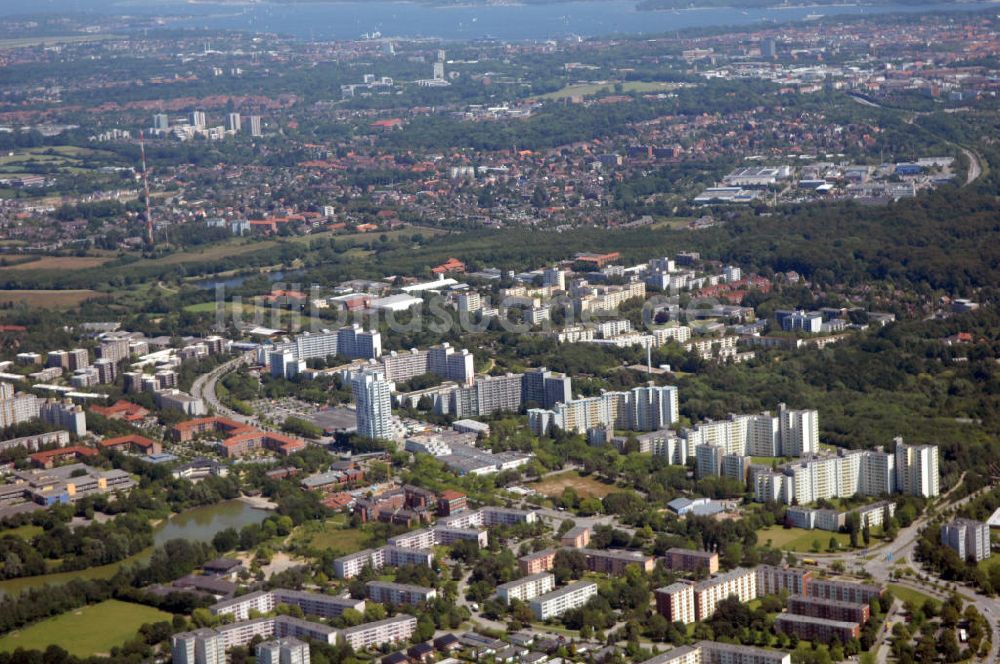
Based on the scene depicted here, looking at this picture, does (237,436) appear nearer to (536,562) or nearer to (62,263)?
(536,562)

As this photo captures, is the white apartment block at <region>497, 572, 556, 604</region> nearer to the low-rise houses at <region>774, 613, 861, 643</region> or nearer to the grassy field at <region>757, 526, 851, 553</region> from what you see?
the low-rise houses at <region>774, 613, 861, 643</region>

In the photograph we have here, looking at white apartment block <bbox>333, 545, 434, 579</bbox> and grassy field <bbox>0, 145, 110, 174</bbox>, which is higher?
white apartment block <bbox>333, 545, 434, 579</bbox>

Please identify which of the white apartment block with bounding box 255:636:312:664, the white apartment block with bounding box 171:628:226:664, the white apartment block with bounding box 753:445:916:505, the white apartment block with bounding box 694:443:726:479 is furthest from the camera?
the white apartment block with bounding box 694:443:726:479

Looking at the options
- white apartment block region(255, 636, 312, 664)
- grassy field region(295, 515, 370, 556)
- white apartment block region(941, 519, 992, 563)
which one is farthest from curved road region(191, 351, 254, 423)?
white apartment block region(941, 519, 992, 563)

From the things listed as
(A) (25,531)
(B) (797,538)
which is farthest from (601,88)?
(B) (797,538)

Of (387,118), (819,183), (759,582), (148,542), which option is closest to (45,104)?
(387,118)

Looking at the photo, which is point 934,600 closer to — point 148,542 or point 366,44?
point 148,542
